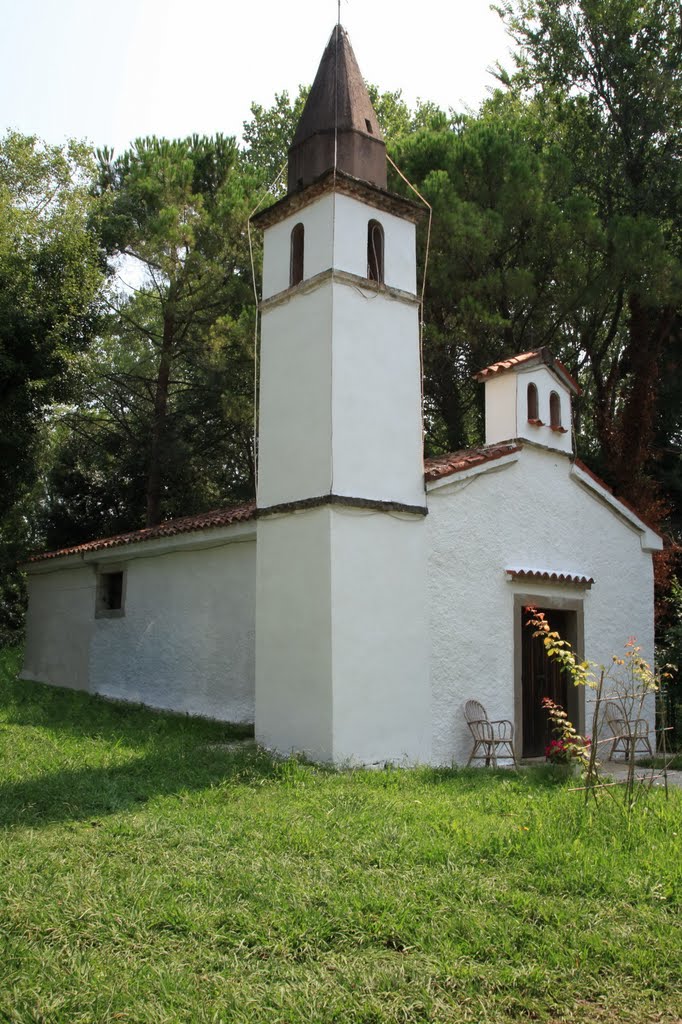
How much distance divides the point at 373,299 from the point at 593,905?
22.7 ft

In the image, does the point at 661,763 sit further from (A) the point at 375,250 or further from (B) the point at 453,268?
(B) the point at 453,268

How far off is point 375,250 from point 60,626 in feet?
31.3

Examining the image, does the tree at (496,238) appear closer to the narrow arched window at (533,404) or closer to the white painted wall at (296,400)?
the narrow arched window at (533,404)

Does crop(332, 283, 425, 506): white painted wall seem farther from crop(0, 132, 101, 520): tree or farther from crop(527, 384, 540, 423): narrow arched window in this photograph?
crop(0, 132, 101, 520): tree

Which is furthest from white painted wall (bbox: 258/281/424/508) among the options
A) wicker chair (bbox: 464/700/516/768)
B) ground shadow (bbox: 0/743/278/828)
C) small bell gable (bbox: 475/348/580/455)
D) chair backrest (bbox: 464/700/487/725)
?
ground shadow (bbox: 0/743/278/828)

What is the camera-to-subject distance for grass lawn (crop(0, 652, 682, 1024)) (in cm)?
362

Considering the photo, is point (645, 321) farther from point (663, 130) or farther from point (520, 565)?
point (520, 565)

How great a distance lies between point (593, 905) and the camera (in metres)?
4.57

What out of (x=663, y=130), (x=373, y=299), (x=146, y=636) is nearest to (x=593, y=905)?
(x=373, y=299)

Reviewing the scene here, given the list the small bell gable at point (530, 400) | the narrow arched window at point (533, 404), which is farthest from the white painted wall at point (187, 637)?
the narrow arched window at point (533, 404)

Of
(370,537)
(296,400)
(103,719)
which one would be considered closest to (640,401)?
(296,400)

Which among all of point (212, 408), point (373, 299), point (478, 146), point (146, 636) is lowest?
point (146, 636)

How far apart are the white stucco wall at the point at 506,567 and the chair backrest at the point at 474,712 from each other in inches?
2.9

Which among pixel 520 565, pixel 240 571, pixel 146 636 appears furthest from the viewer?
pixel 146 636
